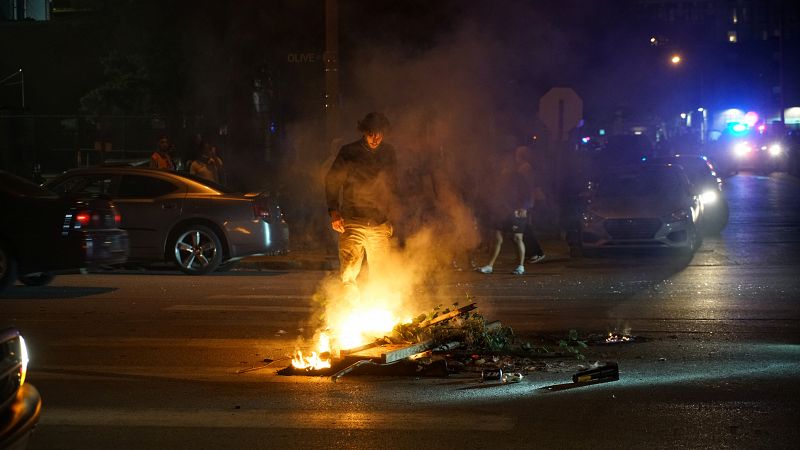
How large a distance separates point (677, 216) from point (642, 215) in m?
0.52

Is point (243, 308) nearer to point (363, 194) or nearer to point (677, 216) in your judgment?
point (363, 194)

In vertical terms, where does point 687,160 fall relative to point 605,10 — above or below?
below

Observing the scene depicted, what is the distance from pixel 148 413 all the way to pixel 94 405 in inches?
17.4

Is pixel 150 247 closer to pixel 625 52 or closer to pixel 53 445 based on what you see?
pixel 53 445

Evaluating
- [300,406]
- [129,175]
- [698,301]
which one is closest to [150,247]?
[129,175]

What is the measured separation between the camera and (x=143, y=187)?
14.3 meters

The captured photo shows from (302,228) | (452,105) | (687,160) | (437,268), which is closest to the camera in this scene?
(452,105)

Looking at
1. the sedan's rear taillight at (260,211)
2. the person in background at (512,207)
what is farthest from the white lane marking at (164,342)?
the person in background at (512,207)

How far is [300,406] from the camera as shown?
21.3ft

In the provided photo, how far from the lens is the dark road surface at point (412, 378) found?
5.82m

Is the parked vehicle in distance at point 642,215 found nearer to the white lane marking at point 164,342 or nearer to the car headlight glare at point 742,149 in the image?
the white lane marking at point 164,342

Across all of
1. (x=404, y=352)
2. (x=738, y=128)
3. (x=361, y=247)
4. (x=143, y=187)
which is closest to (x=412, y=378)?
(x=404, y=352)

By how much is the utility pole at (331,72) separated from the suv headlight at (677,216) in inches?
206

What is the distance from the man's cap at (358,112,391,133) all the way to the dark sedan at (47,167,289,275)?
19.9 ft
